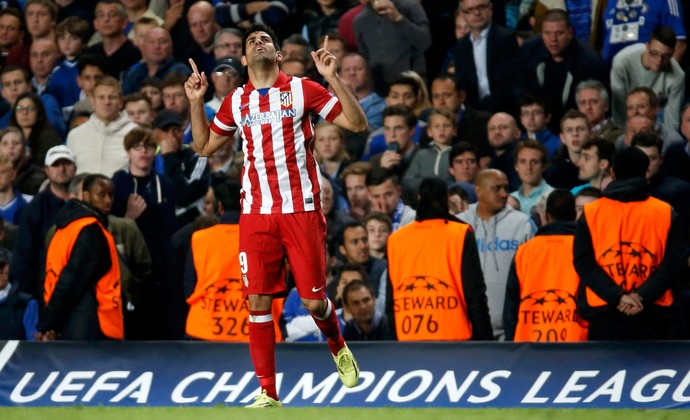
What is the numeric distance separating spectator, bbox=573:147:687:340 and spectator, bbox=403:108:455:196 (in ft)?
9.25

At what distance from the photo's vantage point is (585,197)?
1080 centimetres

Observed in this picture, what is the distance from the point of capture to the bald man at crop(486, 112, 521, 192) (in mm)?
12203

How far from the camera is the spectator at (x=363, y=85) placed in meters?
13.5

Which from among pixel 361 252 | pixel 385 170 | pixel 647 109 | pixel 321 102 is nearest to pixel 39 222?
pixel 361 252

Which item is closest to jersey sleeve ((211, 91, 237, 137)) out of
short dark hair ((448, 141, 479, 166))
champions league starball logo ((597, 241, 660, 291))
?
champions league starball logo ((597, 241, 660, 291))

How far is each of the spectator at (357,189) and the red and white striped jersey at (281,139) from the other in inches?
165

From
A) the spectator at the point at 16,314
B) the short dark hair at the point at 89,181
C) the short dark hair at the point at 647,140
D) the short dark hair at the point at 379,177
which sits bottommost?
the spectator at the point at 16,314

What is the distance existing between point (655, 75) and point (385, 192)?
296 cm

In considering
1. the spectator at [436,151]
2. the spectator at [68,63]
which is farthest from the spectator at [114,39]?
the spectator at [436,151]

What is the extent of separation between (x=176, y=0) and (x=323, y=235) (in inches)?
328

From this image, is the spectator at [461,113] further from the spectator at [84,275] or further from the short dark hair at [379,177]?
the spectator at [84,275]

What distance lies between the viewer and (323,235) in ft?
25.6

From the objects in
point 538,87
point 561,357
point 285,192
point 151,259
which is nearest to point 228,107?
point 285,192

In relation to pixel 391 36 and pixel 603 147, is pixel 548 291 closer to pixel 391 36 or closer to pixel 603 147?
pixel 603 147
